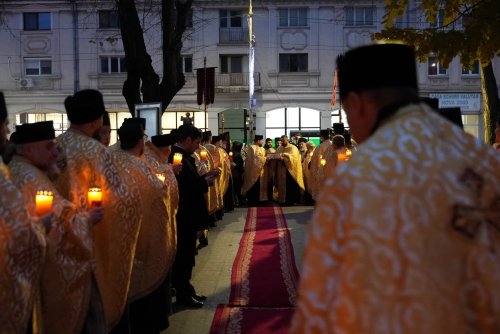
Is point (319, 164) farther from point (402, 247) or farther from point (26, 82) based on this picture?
point (26, 82)

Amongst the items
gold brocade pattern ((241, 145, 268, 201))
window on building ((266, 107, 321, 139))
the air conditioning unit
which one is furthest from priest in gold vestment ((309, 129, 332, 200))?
the air conditioning unit

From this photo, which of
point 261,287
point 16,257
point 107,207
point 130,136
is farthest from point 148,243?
point 16,257

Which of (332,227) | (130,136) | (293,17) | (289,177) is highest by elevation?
(293,17)

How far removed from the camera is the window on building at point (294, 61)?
34406 millimetres

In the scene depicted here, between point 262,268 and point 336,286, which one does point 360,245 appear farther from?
point 262,268

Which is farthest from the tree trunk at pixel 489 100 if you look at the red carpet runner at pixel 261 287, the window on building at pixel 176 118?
the window on building at pixel 176 118

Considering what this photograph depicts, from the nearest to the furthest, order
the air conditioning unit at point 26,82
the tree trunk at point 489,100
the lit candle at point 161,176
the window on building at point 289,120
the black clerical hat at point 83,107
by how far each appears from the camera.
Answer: the black clerical hat at point 83,107 < the lit candle at point 161,176 < the tree trunk at point 489,100 < the air conditioning unit at point 26,82 < the window on building at point 289,120

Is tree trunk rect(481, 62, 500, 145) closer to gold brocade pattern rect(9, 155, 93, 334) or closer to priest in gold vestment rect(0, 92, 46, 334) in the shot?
gold brocade pattern rect(9, 155, 93, 334)

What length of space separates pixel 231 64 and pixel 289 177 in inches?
658

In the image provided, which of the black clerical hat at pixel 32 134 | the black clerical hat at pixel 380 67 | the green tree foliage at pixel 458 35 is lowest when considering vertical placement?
the black clerical hat at pixel 32 134

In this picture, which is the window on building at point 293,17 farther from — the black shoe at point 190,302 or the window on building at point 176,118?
the black shoe at point 190,302

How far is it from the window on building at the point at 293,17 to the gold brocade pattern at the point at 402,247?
32.7 metres

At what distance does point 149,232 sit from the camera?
244 inches

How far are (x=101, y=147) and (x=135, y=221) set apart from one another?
0.70 m
